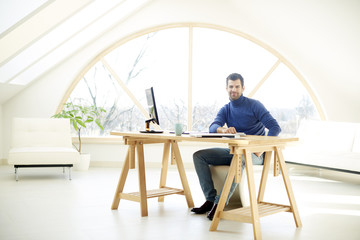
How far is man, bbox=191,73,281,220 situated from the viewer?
140 inches

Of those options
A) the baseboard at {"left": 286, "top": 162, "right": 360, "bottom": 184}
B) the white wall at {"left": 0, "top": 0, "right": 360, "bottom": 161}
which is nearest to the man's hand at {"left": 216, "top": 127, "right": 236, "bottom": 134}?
the baseboard at {"left": 286, "top": 162, "right": 360, "bottom": 184}

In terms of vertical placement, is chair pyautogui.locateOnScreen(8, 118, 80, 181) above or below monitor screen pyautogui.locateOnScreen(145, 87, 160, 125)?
below

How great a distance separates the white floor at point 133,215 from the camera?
2.98 m

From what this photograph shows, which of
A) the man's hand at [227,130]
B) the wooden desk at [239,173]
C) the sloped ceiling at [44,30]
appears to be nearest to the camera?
the wooden desk at [239,173]

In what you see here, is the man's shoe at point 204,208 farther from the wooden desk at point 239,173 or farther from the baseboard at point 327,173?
the baseboard at point 327,173

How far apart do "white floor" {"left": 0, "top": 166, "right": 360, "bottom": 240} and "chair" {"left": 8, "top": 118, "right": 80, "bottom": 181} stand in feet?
0.72

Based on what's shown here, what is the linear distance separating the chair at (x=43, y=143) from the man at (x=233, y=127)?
7.26 ft

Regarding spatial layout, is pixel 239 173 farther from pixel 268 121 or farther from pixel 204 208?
pixel 268 121

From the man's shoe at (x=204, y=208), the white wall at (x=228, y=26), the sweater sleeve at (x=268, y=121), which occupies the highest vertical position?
the white wall at (x=228, y=26)

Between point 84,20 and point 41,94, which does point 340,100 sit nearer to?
point 84,20

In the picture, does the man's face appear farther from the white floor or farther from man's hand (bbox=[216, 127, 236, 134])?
the white floor

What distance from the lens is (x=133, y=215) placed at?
11.5 ft

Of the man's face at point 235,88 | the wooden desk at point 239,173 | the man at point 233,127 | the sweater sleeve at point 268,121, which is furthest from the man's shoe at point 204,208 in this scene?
the man's face at point 235,88

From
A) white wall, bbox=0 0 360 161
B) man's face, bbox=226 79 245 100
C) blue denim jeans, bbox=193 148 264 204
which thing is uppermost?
white wall, bbox=0 0 360 161
